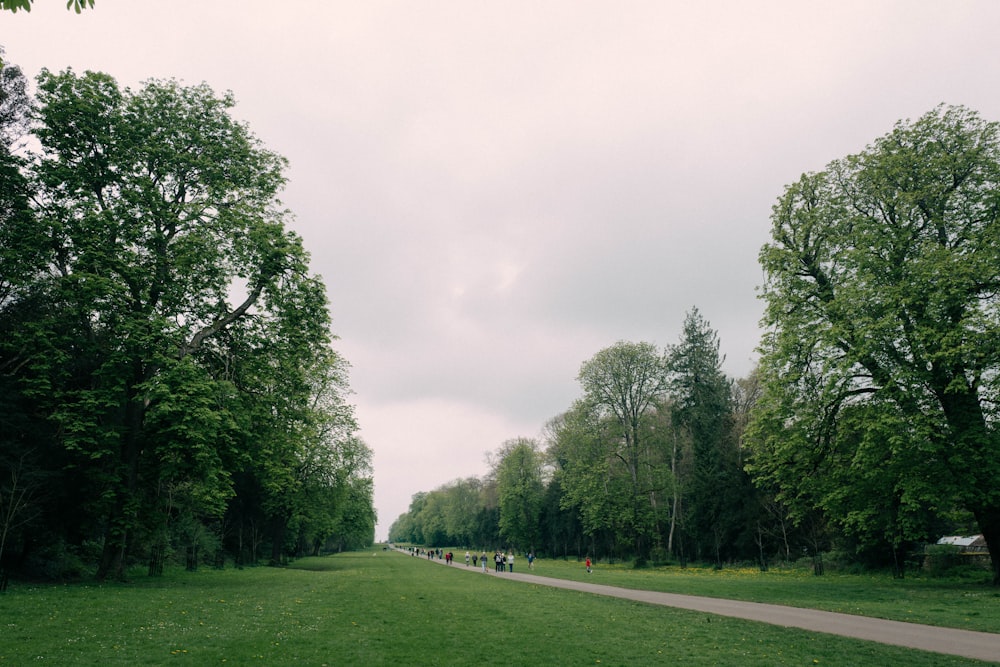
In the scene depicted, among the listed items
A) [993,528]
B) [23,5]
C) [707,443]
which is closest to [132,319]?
[23,5]

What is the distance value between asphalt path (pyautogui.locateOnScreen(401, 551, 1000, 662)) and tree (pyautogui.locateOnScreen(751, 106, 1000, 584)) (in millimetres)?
6579

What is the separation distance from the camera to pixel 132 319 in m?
20.9

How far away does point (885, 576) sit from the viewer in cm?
3030

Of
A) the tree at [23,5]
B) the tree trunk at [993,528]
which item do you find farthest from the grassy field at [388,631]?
A: the tree at [23,5]

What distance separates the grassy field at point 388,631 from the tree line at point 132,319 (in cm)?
416

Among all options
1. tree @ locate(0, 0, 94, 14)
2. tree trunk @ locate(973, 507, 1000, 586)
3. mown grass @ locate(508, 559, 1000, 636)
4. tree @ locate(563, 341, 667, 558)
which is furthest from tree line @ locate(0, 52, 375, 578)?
tree @ locate(563, 341, 667, 558)

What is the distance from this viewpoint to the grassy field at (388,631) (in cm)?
1032

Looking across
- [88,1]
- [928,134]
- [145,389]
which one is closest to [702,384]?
[928,134]

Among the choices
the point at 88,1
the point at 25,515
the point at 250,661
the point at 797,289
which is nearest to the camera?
the point at 88,1

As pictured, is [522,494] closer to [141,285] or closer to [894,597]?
[894,597]

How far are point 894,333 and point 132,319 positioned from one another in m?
28.9

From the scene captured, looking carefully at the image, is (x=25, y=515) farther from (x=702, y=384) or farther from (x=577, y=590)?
(x=702, y=384)

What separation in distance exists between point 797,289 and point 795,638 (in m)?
16.9

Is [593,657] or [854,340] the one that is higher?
[854,340]
